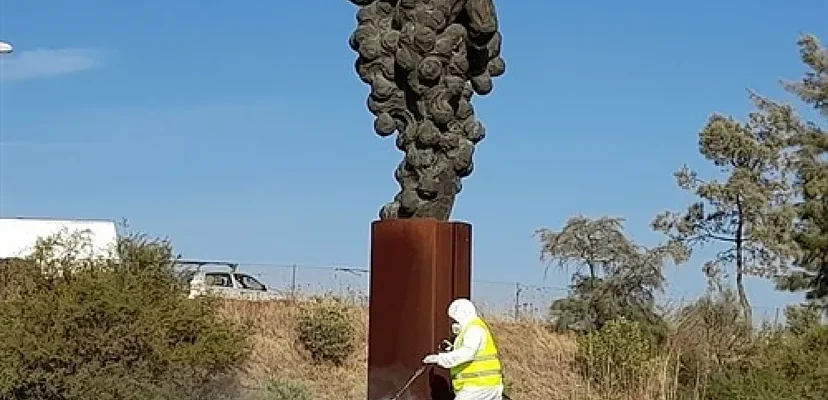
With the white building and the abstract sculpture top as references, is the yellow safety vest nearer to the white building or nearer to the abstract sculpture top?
the abstract sculpture top

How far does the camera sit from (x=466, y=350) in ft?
41.6

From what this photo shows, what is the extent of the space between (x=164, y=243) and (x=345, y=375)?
22.1ft

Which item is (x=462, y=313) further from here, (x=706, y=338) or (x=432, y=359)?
(x=706, y=338)

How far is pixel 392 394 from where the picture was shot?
13.6 m

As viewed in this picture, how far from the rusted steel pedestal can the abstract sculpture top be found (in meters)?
0.56

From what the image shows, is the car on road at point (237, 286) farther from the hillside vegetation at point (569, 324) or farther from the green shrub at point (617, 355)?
the green shrub at point (617, 355)

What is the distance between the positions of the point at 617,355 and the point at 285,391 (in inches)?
273

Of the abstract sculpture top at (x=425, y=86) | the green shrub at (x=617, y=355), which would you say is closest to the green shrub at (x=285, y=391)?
the green shrub at (x=617, y=355)

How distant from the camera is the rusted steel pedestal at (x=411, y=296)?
13523 mm

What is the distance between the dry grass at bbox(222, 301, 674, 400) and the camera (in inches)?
1046

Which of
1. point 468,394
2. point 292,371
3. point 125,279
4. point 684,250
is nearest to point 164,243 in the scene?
point 125,279

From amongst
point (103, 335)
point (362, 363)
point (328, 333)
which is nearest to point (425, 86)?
point (103, 335)

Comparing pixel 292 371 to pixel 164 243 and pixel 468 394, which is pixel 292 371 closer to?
pixel 164 243

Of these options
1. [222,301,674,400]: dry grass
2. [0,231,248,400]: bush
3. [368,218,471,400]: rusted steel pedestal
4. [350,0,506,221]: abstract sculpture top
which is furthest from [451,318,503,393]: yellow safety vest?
[222,301,674,400]: dry grass
